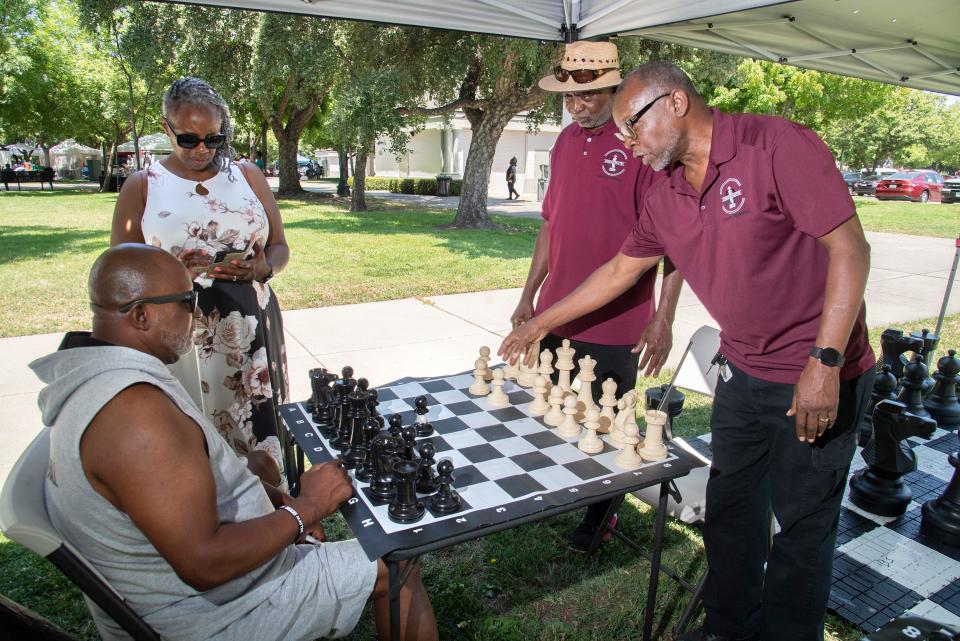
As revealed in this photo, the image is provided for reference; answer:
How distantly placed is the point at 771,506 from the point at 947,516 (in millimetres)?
1516

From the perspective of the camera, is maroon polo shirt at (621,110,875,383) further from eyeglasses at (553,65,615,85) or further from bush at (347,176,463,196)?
bush at (347,176,463,196)

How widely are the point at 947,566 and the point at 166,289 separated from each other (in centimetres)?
340

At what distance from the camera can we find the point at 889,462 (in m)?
3.29

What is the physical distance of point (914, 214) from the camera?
19156 millimetres

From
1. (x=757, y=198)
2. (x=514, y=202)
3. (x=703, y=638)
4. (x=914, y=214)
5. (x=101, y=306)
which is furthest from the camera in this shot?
(x=514, y=202)

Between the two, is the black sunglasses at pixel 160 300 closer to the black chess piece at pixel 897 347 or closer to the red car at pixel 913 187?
the black chess piece at pixel 897 347

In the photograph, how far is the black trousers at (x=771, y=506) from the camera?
79.1 inches

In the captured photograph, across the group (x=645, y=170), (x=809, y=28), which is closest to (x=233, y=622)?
(x=645, y=170)

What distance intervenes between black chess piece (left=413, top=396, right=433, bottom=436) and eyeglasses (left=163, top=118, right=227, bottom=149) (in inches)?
53.7

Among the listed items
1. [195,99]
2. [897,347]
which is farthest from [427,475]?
Answer: [897,347]

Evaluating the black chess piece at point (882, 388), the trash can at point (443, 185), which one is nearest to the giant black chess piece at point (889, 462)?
the black chess piece at point (882, 388)

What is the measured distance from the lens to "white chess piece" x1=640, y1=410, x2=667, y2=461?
6.93 ft

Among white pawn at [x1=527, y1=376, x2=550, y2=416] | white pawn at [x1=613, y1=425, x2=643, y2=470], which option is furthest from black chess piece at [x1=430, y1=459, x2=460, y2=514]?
white pawn at [x1=527, y1=376, x2=550, y2=416]

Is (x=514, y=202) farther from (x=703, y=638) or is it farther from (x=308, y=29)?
(x=703, y=638)
